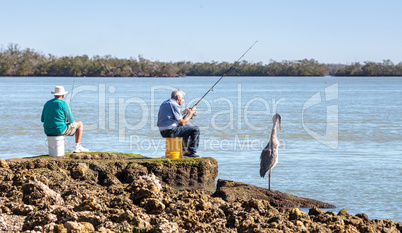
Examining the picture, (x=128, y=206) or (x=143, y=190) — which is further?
(x=143, y=190)

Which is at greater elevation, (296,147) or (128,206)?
(128,206)

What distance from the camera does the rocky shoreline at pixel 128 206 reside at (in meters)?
6.11

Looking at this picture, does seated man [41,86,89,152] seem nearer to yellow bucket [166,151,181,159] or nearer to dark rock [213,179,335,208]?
yellow bucket [166,151,181,159]

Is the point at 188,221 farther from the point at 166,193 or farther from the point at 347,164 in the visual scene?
the point at 347,164

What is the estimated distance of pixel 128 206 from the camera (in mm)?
6785

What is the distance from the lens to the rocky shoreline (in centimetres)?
611

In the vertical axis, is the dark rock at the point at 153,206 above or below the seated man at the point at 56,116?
below

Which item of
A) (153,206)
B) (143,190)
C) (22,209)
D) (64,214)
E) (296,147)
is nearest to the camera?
(64,214)

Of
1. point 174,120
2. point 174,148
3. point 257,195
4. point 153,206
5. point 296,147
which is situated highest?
point 174,120

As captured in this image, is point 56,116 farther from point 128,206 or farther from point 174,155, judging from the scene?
point 128,206

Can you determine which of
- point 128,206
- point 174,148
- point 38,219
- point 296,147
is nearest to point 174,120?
point 174,148

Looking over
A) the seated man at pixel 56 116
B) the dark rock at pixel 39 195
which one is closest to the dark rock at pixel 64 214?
the dark rock at pixel 39 195

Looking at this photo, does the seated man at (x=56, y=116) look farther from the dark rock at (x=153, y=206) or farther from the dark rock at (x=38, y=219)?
the dark rock at (x=38, y=219)

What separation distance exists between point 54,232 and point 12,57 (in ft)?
394
